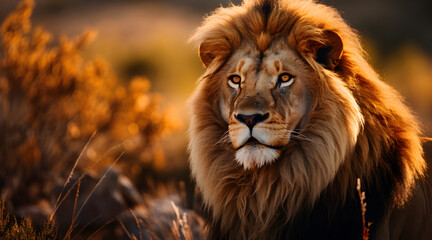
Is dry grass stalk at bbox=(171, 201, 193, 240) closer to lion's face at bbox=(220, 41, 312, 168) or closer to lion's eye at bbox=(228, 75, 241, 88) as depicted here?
lion's face at bbox=(220, 41, 312, 168)

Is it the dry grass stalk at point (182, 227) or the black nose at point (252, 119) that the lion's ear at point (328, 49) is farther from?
the dry grass stalk at point (182, 227)

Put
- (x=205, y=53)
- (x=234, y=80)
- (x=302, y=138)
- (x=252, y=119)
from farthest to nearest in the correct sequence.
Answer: (x=205, y=53), (x=234, y=80), (x=302, y=138), (x=252, y=119)

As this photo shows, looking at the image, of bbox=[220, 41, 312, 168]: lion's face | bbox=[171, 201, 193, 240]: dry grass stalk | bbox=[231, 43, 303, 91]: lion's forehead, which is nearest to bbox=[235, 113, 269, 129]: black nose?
bbox=[220, 41, 312, 168]: lion's face

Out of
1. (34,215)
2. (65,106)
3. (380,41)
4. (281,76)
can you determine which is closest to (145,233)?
(34,215)

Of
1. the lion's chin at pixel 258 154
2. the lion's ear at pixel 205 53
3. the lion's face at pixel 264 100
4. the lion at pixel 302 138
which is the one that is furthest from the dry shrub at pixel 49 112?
the lion's chin at pixel 258 154

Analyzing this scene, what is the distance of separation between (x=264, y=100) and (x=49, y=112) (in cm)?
516

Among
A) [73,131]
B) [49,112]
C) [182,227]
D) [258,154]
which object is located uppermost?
[258,154]

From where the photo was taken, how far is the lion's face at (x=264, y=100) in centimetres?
323

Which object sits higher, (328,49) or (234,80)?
(328,49)

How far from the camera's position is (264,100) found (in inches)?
130

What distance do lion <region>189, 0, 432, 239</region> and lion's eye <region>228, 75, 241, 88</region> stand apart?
0.05 ft

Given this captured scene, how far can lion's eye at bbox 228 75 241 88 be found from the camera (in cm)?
359

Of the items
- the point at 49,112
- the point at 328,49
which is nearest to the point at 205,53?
the point at 328,49

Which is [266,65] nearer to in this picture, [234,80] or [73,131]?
[234,80]
